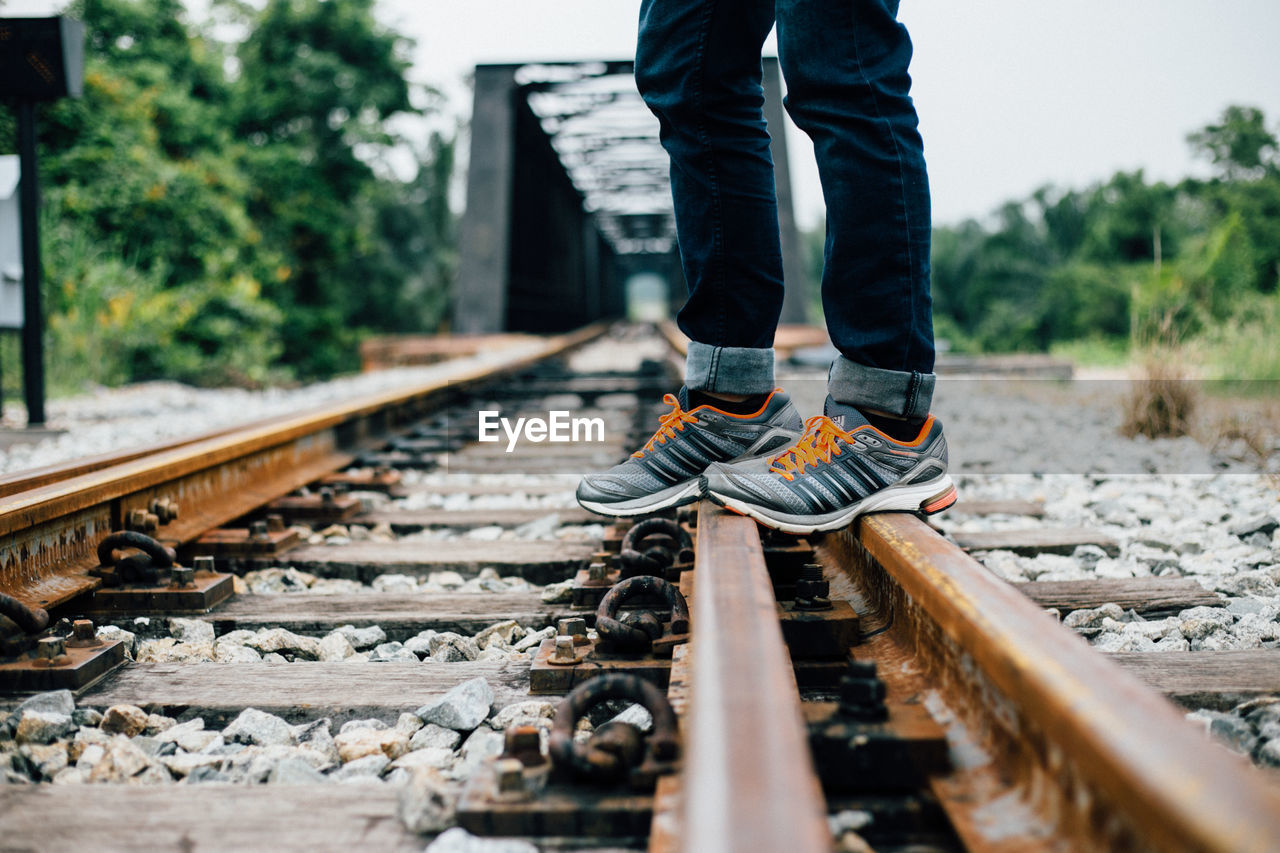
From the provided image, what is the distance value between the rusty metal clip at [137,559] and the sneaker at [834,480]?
1097 mm

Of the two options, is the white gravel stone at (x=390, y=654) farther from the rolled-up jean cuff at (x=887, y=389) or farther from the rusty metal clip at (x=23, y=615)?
the rolled-up jean cuff at (x=887, y=389)

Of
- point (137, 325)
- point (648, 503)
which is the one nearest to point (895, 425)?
point (648, 503)

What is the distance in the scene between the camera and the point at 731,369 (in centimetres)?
193

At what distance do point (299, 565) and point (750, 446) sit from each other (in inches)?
42.5

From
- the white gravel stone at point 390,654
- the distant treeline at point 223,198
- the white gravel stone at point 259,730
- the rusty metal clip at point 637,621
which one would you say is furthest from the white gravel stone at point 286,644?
the distant treeline at point 223,198

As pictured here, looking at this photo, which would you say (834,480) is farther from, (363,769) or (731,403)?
(363,769)

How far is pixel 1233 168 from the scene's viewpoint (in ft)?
104

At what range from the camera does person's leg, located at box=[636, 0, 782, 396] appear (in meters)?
1.86

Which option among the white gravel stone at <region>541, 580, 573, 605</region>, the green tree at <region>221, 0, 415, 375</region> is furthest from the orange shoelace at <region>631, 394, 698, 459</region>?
the green tree at <region>221, 0, 415, 375</region>

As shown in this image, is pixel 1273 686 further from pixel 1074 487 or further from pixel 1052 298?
pixel 1052 298

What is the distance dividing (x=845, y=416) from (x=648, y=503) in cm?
44

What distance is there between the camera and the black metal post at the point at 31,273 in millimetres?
4902

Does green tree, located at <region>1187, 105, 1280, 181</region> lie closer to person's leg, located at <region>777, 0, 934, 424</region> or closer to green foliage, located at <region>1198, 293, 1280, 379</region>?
green foliage, located at <region>1198, 293, 1280, 379</region>

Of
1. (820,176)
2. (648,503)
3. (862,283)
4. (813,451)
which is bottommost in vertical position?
(648,503)
